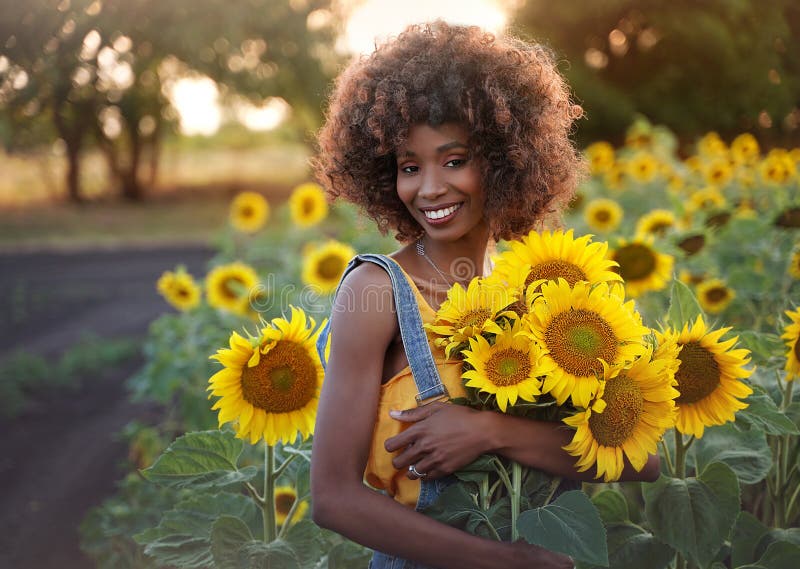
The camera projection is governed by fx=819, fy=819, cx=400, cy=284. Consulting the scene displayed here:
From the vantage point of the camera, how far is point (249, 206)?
5.36m

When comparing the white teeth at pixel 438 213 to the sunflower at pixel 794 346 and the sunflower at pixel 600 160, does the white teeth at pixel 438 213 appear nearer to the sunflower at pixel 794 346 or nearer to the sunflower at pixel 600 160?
the sunflower at pixel 794 346

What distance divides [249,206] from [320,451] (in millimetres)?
4128

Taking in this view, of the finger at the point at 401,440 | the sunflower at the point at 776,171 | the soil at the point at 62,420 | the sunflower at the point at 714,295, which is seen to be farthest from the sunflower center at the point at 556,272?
the sunflower at the point at 776,171

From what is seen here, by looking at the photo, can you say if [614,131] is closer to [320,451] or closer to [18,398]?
[18,398]

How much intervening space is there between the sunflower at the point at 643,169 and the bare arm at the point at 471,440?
460 cm

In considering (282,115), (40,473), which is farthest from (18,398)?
(282,115)

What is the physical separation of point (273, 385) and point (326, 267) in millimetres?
2049

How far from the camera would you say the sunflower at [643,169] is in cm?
568

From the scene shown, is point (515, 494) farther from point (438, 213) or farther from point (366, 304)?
point (438, 213)

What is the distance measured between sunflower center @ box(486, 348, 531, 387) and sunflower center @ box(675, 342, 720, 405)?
1.29 feet

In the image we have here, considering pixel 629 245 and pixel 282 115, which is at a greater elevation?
pixel 282 115

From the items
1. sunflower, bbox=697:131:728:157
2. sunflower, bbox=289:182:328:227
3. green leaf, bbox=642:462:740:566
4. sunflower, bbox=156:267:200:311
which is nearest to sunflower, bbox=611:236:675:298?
green leaf, bbox=642:462:740:566

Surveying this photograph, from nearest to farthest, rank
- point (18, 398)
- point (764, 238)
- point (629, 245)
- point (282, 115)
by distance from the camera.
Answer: point (629, 245)
point (764, 238)
point (18, 398)
point (282, 115)

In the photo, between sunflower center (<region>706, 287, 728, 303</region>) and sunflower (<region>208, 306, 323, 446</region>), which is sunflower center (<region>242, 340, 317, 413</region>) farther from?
sunflower center (<region>706, 287, 728, 303</region>)
